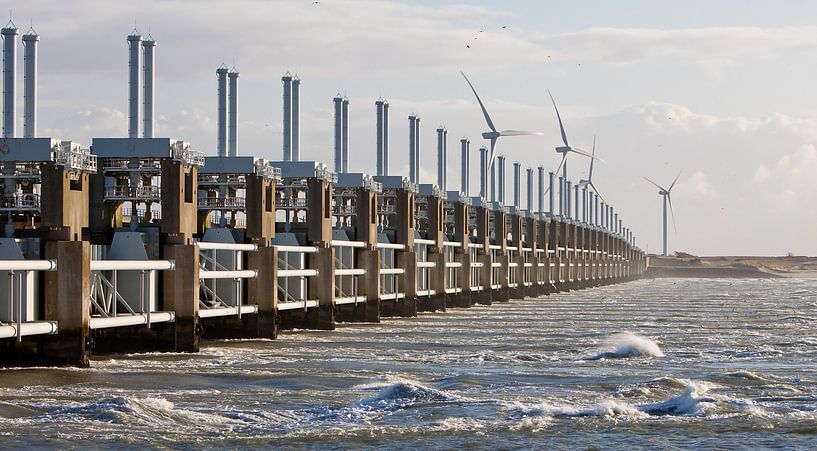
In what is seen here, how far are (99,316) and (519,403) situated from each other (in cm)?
2178

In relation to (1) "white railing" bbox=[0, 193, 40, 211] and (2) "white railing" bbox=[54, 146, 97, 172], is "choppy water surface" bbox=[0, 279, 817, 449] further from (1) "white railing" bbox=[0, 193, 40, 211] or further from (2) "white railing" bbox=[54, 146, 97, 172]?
(1) "white railing" bbox=[0, 193, 40, 211]

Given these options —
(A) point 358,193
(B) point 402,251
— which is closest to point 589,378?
(A) point 358,193

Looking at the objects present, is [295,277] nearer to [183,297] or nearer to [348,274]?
[348,274]

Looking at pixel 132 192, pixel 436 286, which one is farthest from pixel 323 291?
pixel 436 286

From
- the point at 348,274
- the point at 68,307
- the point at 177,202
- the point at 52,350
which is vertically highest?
the point at 177,202

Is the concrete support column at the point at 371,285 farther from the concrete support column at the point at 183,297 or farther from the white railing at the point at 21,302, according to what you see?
the white railing at the point at 21,302

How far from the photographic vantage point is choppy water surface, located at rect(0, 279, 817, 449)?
113 feet

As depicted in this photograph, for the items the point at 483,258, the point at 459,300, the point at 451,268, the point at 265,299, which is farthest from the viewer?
the point at 483,258

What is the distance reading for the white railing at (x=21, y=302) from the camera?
4706 centimetres

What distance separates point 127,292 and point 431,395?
21228mm

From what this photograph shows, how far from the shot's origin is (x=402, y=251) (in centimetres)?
10419

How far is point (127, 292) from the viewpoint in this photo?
194ft

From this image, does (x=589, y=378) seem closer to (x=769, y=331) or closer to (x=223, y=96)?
(x=769, y=331)

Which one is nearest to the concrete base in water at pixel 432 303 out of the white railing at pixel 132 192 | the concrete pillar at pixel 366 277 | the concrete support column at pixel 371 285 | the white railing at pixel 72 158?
the concrete pillar at pixel 366 277
